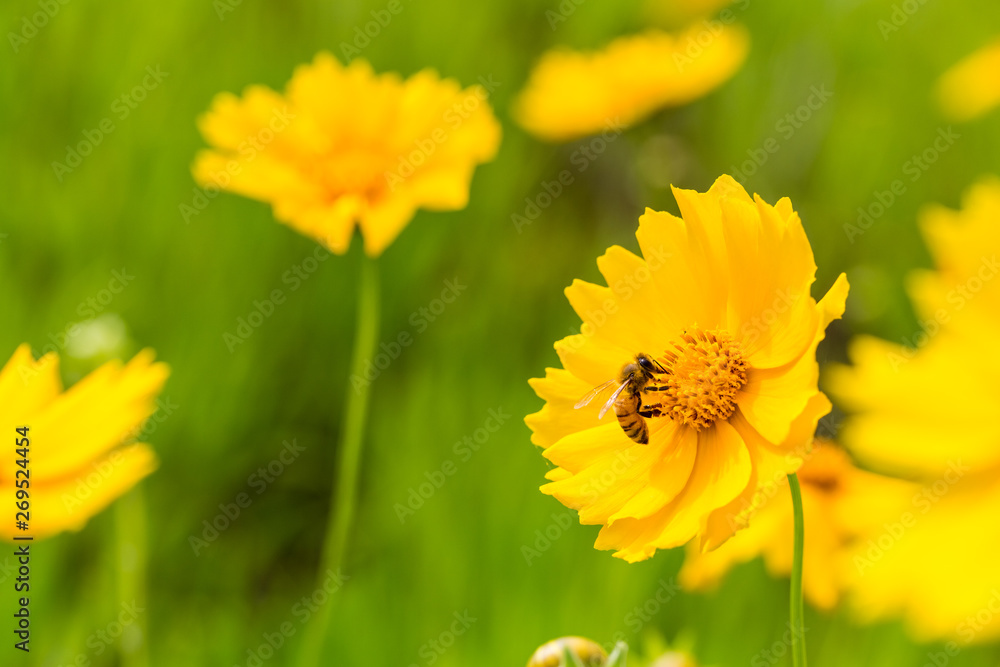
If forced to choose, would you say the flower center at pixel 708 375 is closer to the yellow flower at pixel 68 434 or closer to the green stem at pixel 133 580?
the yellow flower at pixel 68 434

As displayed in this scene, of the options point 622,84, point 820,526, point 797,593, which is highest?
point 797,593

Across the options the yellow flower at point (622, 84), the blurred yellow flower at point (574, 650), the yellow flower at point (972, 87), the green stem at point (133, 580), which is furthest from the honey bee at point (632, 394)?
the yellow flower at point (972, 87)

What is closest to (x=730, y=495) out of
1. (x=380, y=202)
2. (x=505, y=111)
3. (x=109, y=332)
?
(x=380, y=202)

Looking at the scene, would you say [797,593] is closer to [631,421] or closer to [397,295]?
[631,421]

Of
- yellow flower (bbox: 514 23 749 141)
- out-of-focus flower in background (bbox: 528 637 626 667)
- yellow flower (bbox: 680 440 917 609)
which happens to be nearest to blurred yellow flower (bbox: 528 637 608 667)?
out-of-focus flower in background (bbox: 528 637 626 667)

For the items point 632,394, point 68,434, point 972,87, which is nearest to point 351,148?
point 68,434
